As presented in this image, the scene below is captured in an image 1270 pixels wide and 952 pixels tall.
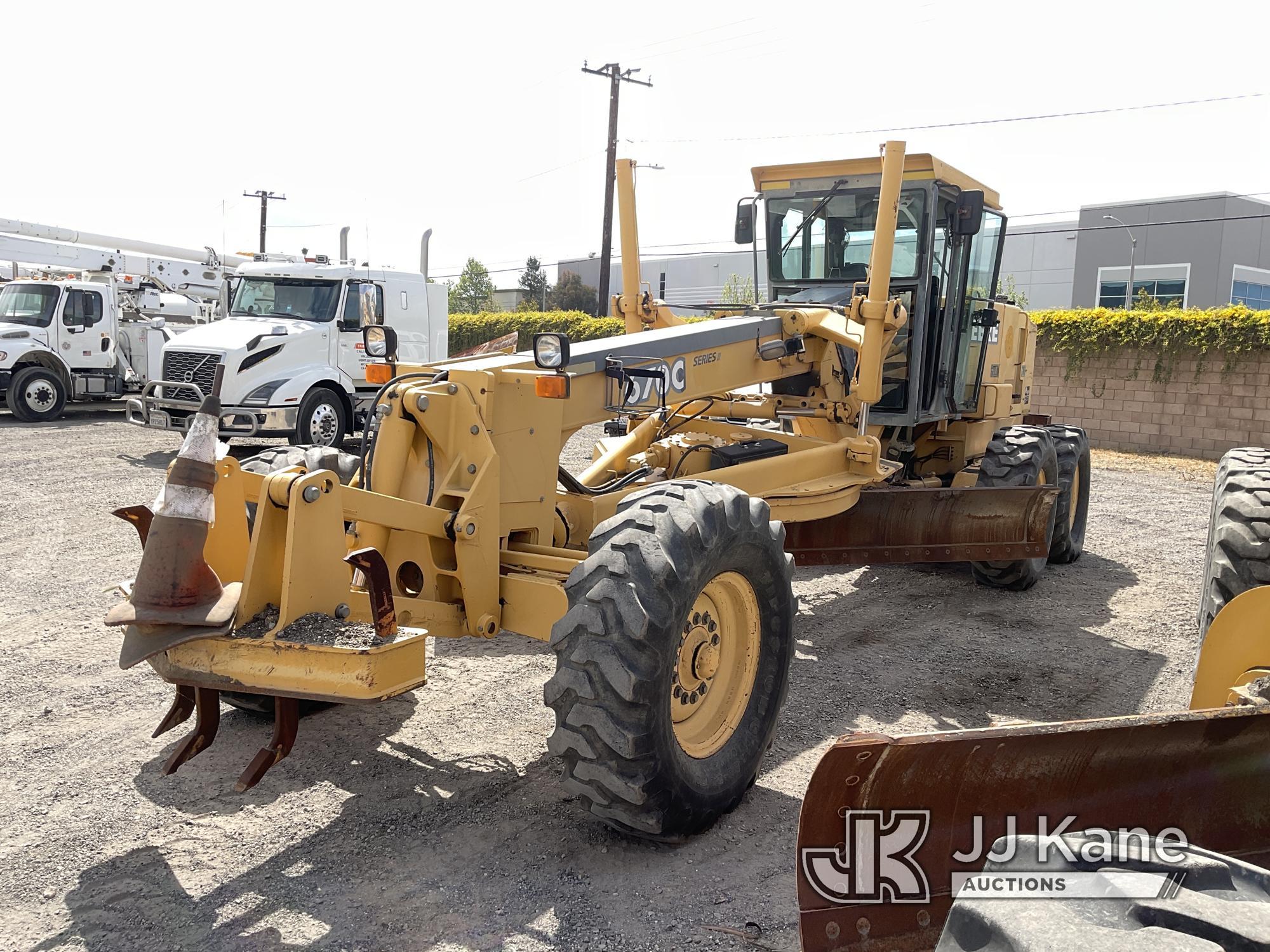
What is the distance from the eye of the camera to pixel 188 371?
13742 millimetres

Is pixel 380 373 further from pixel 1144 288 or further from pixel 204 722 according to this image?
pixel 1144 288

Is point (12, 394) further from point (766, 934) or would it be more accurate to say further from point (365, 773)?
point (766, 934)

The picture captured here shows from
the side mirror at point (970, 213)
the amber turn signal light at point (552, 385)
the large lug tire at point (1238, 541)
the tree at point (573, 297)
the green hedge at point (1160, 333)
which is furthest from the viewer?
the tree at point (573, 297)

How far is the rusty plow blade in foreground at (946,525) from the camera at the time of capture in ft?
21.8

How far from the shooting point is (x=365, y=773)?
14.4 feet

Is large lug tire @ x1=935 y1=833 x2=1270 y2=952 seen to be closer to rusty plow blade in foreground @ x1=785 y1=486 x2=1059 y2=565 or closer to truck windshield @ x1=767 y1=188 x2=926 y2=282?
rusty plow blade in foreground @ x1=785 y1=486 x2=1059 y2=565

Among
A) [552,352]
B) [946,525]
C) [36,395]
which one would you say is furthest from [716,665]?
[36,395]

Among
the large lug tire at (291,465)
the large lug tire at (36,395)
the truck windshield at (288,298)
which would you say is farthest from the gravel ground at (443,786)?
the large lug tire at (36,395)

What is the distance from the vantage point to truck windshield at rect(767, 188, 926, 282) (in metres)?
6.93

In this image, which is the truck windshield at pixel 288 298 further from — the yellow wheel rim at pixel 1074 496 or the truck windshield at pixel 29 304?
the yellow wheel rim at pixel 1074 496

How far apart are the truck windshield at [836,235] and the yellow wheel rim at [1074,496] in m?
2.88

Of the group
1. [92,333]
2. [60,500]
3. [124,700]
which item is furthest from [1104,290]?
[124,700]

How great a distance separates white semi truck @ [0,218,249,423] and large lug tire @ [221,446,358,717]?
14199 millimetres

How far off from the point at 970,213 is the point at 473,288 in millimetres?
58683
